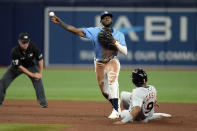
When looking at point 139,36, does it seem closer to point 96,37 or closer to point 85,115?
point 85,115

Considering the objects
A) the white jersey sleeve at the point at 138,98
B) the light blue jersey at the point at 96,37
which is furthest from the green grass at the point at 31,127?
the light blue jersey at the point at 96,37

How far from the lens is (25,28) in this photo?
24.2m

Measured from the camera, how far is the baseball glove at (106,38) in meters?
9.30

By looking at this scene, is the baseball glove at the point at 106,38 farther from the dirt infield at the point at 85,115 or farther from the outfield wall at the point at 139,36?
the outfield wall at the point at 139,36

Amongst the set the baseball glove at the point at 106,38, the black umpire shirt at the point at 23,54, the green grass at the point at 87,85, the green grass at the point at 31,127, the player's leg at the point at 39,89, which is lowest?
the green grass at the point at 87,85

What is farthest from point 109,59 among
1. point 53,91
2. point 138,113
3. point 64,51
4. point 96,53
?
point 64,51

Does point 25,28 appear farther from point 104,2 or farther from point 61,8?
point 104,2

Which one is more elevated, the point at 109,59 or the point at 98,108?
the point at 109,59

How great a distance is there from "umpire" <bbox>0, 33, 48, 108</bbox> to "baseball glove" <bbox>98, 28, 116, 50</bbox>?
175cm

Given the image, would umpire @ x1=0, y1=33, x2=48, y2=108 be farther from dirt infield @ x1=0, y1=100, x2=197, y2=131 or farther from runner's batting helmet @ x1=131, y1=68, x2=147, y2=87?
runner's batting helmet @ x1=131, y1=68, x2=147, y2=87

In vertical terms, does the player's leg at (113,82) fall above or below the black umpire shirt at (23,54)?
below

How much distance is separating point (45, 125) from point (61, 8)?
15.8 metres

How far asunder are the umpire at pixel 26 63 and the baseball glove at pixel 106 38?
1.75 meters

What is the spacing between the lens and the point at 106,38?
9352mm
